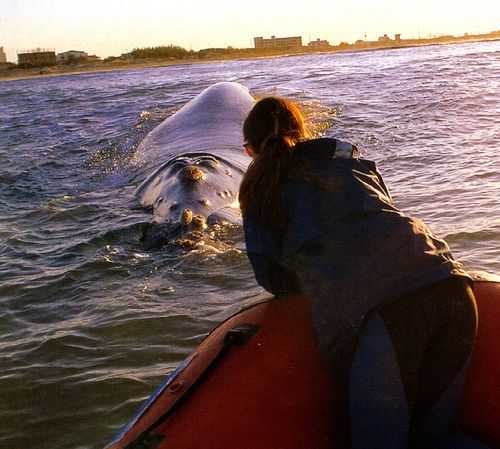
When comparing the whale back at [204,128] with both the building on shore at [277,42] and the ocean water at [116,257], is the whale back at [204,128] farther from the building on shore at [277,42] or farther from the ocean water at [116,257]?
the building on shore at [277,42]

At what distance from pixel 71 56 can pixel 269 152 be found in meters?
99.7

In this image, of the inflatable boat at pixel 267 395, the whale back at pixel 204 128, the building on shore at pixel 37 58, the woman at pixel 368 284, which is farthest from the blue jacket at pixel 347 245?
the building on shore at pixel 37 58

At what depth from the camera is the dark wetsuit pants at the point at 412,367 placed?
2648 mm

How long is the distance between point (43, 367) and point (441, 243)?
2.87m

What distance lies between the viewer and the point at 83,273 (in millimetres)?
6465

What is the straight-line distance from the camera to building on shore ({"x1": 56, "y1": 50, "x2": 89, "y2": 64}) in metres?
91.7

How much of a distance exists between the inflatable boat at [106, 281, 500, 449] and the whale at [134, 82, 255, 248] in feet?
11.7

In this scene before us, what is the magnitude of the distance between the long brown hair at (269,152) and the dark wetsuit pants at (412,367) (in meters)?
0.58

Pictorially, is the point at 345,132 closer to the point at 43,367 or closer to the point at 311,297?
the point at 43,367

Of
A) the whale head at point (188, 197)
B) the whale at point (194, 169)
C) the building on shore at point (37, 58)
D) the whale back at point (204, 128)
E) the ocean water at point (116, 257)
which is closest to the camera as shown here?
the ocean water at point (116, 257)

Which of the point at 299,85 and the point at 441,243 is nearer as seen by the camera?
the point at 441,243

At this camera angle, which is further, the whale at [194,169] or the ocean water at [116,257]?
the whale at [194,169]

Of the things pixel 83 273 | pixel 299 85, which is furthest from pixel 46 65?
pixel 83 273

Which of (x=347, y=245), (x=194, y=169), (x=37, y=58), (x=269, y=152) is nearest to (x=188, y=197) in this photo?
(x=194, y=169)
